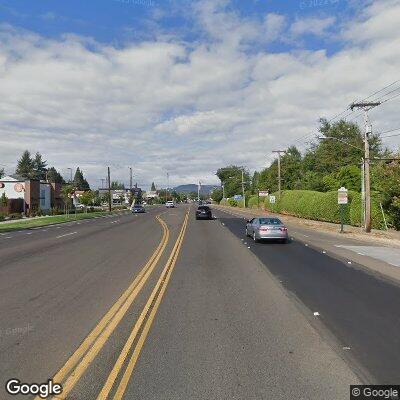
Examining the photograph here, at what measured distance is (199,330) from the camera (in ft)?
23.1

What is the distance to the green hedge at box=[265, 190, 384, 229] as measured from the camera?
113 ft

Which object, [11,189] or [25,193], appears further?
[11,189]

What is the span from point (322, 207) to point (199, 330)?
3850 centimetres

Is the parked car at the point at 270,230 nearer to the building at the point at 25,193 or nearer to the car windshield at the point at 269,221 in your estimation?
the car windshield at the point at 269,221

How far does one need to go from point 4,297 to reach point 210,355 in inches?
220

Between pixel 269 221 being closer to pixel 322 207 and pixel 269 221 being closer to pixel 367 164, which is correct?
pixel 367 164

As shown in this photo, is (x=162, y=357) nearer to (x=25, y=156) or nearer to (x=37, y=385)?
(x=37, y=385)

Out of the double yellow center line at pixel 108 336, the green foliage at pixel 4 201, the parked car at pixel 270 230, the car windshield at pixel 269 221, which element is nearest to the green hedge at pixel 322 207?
the car windshield at pixel 269 221

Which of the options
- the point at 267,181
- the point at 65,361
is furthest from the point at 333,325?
the point at 267,181

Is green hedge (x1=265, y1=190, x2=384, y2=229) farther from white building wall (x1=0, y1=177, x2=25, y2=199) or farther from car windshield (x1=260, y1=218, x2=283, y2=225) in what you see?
white building wall (x1=0, y1=177, x2=25, y2=199)

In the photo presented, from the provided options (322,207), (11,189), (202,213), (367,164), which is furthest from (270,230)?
(11,189)

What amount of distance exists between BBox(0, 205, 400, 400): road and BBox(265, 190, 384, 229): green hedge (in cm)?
2251

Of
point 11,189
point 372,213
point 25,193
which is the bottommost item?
point 372,213

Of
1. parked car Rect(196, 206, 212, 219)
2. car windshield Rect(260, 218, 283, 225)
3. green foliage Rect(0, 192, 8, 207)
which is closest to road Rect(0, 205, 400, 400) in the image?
car windshield Rect(260, 218, 283, 225)
